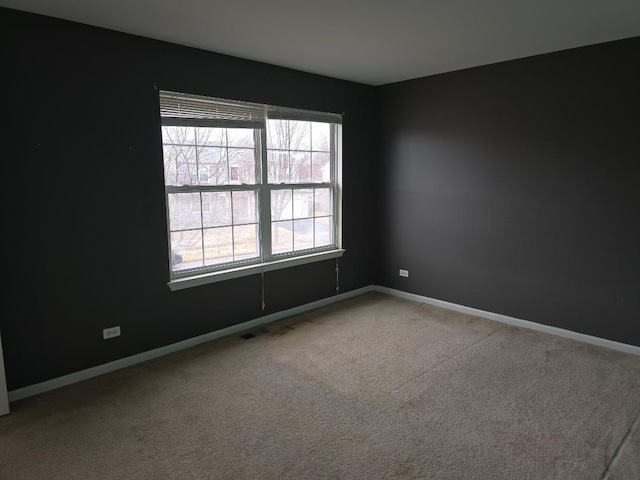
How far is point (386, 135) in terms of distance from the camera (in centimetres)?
480

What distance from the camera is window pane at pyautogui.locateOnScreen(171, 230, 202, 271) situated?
3.42 metres

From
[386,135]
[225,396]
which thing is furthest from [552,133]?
[225,396]

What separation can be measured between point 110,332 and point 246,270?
47.6 inches

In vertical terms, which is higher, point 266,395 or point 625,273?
point 625,273

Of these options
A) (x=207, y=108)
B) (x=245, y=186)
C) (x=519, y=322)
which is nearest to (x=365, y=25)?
(x=207, y=108)

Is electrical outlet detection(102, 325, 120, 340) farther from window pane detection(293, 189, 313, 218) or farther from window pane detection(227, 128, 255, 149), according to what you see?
window pane detection(293, 189, 313, 218)

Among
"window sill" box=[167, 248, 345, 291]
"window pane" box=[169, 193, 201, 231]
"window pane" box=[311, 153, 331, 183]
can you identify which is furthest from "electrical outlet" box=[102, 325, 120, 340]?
"window pane" box=[311, 153, 331, 183]

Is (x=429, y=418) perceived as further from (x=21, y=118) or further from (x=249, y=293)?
(x=21, y=118)

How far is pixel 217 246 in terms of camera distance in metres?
3.67

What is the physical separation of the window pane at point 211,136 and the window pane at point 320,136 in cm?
108

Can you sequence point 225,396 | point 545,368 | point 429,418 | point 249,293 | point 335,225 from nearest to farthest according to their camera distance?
point 429,418, point 225,396, point 545,368, point 249,293, point 335,225

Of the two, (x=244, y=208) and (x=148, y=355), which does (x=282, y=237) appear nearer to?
(x=244, y=208)

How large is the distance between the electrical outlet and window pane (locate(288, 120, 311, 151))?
7.39ft

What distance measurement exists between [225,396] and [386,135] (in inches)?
132
